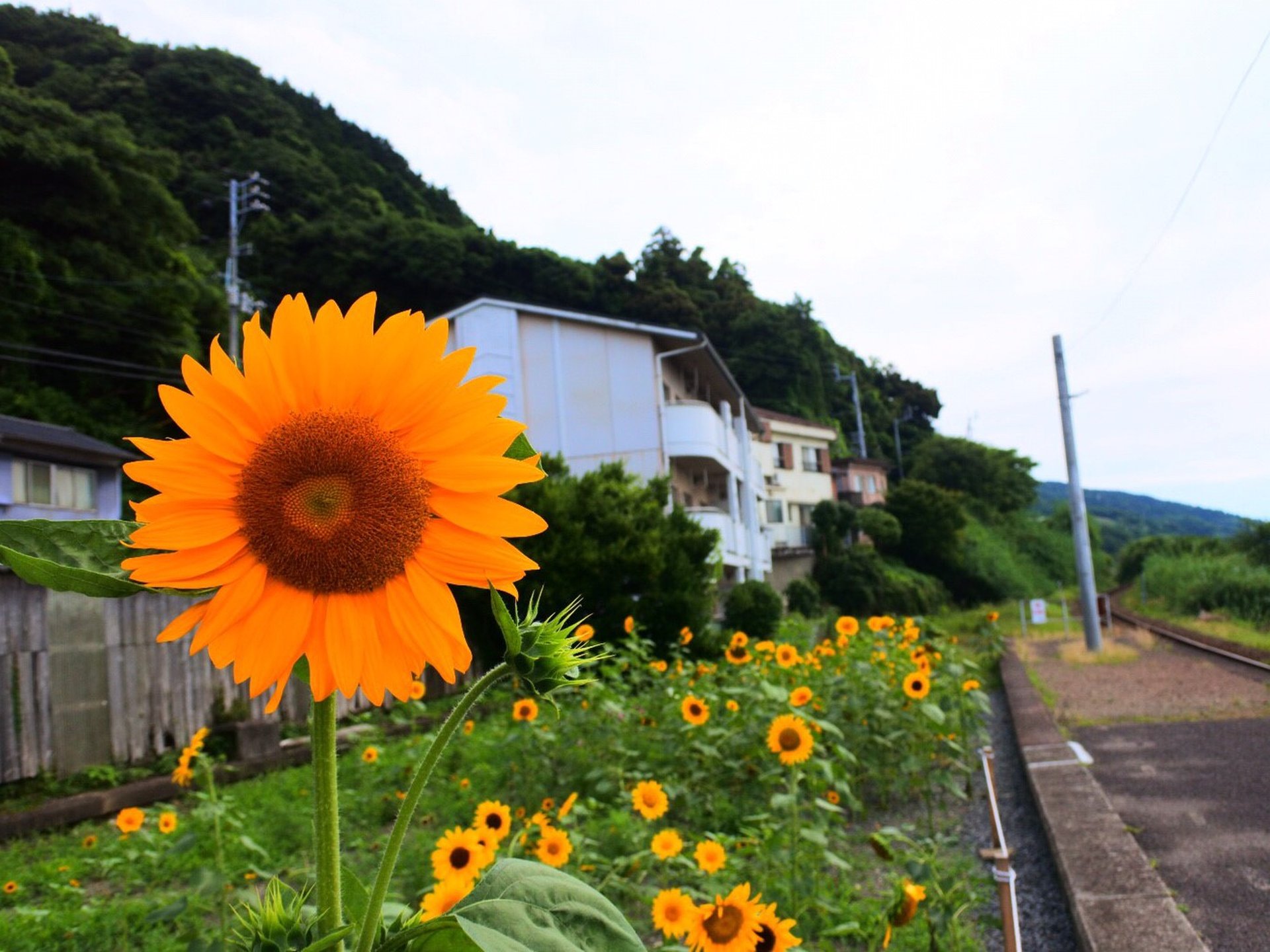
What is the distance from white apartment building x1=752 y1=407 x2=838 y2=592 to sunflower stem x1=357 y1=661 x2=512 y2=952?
35031 millimetres

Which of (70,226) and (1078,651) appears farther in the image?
(70,226)

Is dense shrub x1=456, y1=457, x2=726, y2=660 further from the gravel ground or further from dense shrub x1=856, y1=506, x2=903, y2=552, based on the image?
dense shrub x1=856, y1=506, x2=903, y2=552

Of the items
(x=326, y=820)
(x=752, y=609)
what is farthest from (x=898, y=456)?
(x=326, y=820)

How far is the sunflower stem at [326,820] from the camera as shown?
0.71 meters

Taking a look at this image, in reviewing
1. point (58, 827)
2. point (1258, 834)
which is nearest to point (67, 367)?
point (58, 827)

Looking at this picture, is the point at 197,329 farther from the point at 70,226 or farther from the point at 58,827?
the point at 58,827

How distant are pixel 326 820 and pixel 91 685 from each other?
695 centimetres

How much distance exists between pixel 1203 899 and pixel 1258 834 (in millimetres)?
1049

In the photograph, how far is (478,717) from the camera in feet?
27.9

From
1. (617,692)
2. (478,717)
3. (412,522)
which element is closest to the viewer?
(412,522)

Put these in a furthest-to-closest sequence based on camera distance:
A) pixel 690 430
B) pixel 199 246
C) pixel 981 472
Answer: pixel 981 472
pixel 199 246
pixel 690 430

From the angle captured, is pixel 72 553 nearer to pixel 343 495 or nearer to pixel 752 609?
pixel 343 495

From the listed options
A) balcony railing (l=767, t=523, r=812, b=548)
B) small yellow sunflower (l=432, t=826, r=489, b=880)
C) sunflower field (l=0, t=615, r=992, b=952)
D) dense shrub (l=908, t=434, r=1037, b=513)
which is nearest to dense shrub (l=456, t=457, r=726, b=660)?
sunflower field (l=0, t=615, r=992, b=952)

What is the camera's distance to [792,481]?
4019 centimetres
